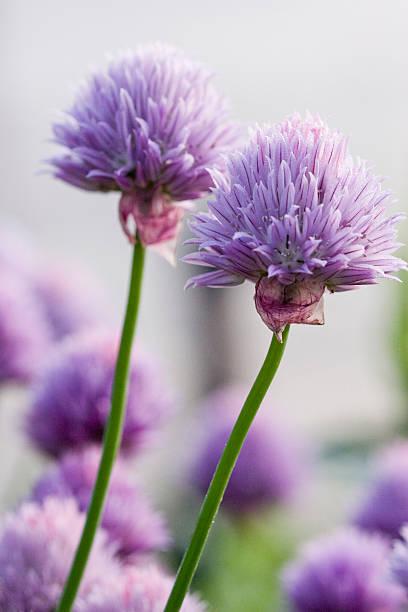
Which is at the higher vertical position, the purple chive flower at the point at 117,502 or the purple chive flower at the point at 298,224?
the purple chive flower at the point at 298,224

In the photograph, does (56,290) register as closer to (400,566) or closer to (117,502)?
(117,502)

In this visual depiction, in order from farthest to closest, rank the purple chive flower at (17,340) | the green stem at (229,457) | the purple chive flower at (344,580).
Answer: the purple chive flower at (17,340) < the purple chive flower at (344,580) < the green stem at (229,457)

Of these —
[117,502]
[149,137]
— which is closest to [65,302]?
[117,502]

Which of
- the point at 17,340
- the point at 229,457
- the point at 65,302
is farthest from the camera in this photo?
the point at 65,302

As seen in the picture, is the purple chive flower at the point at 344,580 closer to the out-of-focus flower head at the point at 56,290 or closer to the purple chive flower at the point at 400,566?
the purple chive flower at the point at 400,566

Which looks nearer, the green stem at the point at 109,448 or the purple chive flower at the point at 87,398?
the green stem at the point at 109,448

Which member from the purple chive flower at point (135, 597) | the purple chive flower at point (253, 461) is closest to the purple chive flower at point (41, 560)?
the purple chive flower at point (135, 597)

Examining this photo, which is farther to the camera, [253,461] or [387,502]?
[253,461]
